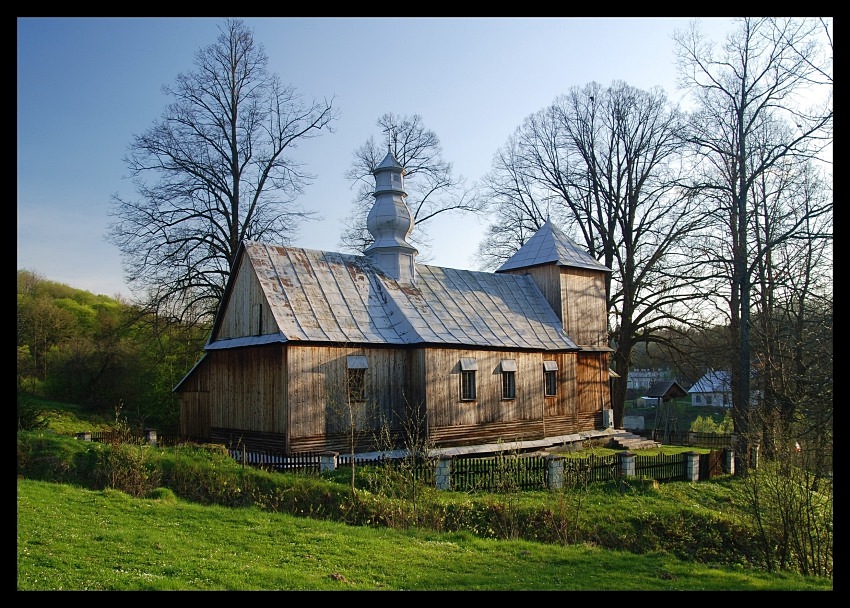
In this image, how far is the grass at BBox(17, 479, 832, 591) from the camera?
755 cm

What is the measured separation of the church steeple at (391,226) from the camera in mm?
22234

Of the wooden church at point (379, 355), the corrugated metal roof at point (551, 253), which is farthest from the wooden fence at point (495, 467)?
the corrugated metal roof at point (551, 253)

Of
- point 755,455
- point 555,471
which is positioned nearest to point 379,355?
point 555,471

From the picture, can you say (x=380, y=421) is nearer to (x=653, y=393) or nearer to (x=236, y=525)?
(x=236, y=525)

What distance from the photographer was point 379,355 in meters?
19.1

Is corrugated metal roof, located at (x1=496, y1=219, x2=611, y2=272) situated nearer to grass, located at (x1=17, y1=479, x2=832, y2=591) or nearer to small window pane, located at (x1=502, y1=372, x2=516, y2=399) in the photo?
small window pane, located at (x1=502, y1=372, x2=516, y2=399)

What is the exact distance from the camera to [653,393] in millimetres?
30422

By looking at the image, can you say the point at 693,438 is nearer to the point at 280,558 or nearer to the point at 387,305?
the point at 387,305

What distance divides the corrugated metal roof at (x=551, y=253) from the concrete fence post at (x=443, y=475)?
1293 centimetres

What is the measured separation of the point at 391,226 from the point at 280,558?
15.0 m

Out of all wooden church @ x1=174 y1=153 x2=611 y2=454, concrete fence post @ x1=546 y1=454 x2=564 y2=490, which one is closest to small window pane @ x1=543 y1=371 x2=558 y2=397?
wooden church @ x1=174 y1=153 x2=611 y2=454

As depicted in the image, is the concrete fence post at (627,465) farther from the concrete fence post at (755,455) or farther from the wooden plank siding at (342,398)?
the wooden plank siding at (342,398)
